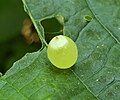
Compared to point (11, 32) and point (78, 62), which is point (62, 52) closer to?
point (78, 62)

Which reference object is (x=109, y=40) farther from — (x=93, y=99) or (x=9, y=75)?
(x=9, y=75)

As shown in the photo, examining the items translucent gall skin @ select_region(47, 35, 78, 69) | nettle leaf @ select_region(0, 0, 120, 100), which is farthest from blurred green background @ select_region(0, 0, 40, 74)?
translucent gall skin @ select_region(47, 35, 78, 69)

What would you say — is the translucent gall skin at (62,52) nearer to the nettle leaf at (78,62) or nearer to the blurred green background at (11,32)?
the nettle leaf at (78,62)

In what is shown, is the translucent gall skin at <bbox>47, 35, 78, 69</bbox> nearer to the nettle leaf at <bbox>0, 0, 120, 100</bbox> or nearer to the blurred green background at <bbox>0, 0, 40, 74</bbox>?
the nettle leaf at <bbox>0, 0, 120, 100</bbox>

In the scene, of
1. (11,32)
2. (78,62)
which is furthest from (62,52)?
(11,32)

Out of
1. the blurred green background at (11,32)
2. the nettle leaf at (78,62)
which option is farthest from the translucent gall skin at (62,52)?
the blurred green background at (11,32)

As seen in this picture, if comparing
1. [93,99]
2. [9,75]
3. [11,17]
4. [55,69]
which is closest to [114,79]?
[93,99]
